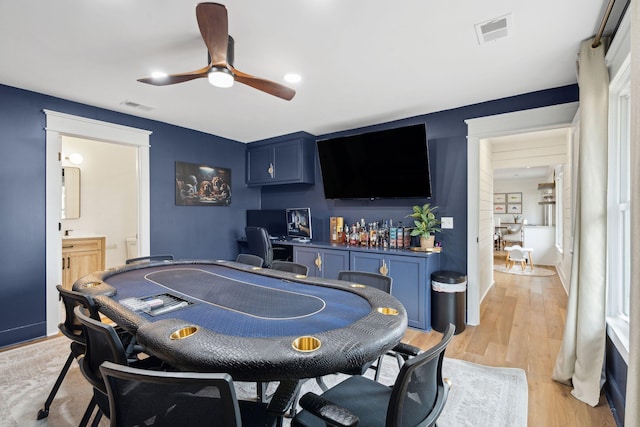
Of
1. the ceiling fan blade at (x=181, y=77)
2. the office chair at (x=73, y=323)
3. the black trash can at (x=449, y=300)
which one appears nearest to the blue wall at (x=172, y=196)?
the black trash can at (x=449, y=300)

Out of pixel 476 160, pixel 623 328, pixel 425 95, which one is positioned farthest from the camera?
pixel 476 160

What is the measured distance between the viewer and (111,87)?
2922mm

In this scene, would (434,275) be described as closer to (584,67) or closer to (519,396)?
(519,396)

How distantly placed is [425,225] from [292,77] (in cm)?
212

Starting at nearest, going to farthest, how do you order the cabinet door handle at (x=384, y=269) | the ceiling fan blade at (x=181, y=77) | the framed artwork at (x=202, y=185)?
1. the ceiling fan blade at (x=181, y=77)
2. the cabinet door handle at (x=384, y=269)
3. the framed artwork at (x=202, y=185)

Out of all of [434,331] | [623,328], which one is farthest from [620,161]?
[434,331]

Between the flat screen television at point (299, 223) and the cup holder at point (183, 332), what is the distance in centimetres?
344

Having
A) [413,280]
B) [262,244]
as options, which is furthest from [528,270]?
[262,244]

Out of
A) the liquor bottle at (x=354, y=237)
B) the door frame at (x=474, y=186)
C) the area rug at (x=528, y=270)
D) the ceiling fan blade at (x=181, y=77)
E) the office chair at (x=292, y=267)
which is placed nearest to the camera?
the ceiling fan blade at (x=181, y=77)

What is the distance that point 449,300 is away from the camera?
321 cm

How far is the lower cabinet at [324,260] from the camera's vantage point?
12.6ft

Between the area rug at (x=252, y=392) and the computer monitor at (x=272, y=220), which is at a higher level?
the computer monitor at (x=272, y=220)

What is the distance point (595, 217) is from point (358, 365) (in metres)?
1.99

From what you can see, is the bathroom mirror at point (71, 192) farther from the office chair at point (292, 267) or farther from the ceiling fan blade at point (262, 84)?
the ceiling fan blade at point (262, 84)
